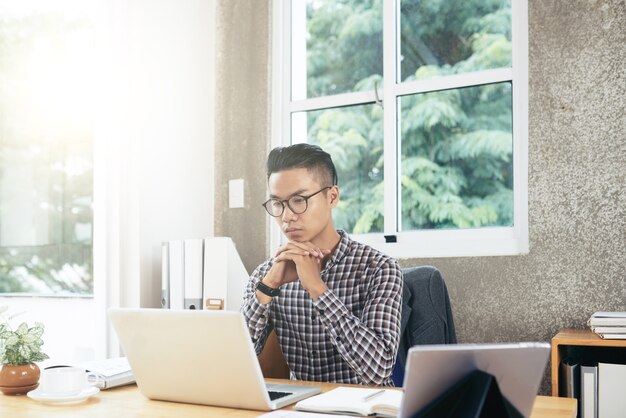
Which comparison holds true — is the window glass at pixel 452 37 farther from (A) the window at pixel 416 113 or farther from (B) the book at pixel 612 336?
(B) the book at pixel 612 336

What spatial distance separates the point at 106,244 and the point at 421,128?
1.37 meters

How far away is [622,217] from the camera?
7.79 feet

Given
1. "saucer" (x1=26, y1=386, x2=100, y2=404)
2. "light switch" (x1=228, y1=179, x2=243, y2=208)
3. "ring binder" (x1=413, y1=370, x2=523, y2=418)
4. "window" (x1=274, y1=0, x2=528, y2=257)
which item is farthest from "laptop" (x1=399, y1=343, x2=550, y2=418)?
"light switch" (x1=228, y1=179, x2=243, y2=208)

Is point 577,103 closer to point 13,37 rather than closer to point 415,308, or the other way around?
point 415,308

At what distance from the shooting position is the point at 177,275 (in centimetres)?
283

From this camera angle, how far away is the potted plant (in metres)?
1.55

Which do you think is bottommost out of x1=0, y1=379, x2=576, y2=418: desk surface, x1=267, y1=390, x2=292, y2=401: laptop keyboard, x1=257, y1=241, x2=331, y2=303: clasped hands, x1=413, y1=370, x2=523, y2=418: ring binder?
x1=0, y1=379, x2=576, y2=418: desk surface

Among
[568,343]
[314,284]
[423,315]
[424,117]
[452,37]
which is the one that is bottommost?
[568,343]

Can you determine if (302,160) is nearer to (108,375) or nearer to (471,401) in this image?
(108,375)

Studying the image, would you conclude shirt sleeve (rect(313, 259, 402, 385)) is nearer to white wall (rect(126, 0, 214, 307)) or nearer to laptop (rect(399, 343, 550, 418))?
laptop (rect(399, 343, 550, 418))

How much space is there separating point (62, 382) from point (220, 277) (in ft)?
4.38

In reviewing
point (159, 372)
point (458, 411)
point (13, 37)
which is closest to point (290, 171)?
point (159, 372)

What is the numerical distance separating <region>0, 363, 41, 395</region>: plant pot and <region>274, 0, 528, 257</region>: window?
162cm

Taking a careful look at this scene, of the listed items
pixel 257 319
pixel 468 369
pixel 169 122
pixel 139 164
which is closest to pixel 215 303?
pixel 139 164
